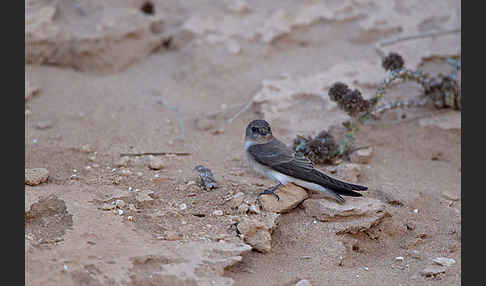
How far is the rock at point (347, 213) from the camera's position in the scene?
189 inches

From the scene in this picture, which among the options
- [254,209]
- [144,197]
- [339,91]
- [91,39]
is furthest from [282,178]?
[91,39]

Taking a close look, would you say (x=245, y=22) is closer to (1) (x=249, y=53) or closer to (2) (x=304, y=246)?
(1) (x=249, y=53)

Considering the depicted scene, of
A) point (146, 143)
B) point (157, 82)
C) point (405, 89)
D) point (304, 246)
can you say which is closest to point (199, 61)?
point (157, 82)

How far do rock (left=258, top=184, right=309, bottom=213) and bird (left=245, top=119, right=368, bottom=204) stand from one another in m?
0.04

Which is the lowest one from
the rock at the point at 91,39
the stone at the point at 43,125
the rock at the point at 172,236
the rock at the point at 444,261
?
the rock at the point at 444,261

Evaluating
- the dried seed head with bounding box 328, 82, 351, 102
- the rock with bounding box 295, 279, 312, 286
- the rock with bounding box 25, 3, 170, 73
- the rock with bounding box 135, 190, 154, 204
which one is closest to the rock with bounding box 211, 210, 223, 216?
the rock with bounding box 135, 190, 154, 204

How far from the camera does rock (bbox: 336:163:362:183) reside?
18.2 feet

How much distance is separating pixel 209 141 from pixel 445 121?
276 cm

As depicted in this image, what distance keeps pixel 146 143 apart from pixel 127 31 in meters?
2.17

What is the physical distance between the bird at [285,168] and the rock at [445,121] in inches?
82.7

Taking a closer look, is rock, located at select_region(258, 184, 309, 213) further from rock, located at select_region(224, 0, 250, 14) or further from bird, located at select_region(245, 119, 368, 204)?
rock, located at select_region(224, 0, 250, 14)

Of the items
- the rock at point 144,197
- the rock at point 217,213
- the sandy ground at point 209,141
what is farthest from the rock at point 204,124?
the rock at point 217,213

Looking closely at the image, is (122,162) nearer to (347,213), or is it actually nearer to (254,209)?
(254,209)

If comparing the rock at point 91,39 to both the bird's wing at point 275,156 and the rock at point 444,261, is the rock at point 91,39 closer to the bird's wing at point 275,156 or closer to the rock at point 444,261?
the bird's wing at point 275,156
